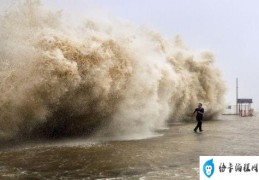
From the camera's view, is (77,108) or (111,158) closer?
(111,158)

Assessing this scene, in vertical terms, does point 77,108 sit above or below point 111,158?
above

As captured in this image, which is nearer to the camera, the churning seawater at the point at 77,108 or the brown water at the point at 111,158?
the brown water at the point at 111,158

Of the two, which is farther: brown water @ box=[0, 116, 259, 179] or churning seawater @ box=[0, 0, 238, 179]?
churning seawater @ box=[0, 0, 238, 179]

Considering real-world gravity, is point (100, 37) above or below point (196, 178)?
above

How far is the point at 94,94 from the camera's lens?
14.0m

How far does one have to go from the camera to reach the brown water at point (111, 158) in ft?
25.5

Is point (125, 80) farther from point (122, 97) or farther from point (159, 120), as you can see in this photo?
point (159, 120)

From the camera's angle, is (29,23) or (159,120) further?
(159,120)

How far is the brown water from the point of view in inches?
306

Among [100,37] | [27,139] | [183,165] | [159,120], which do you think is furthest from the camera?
[159,120]

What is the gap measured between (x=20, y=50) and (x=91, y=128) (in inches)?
188

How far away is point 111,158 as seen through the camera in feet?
31.9

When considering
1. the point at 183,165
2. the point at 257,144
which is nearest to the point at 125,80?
the point at 257,144

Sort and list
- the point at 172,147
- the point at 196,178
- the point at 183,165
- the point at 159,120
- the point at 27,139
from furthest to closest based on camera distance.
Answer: the point at 159,120, the point at 27,139, the point at 172,147, the point at 183,165, the point at 196,178
